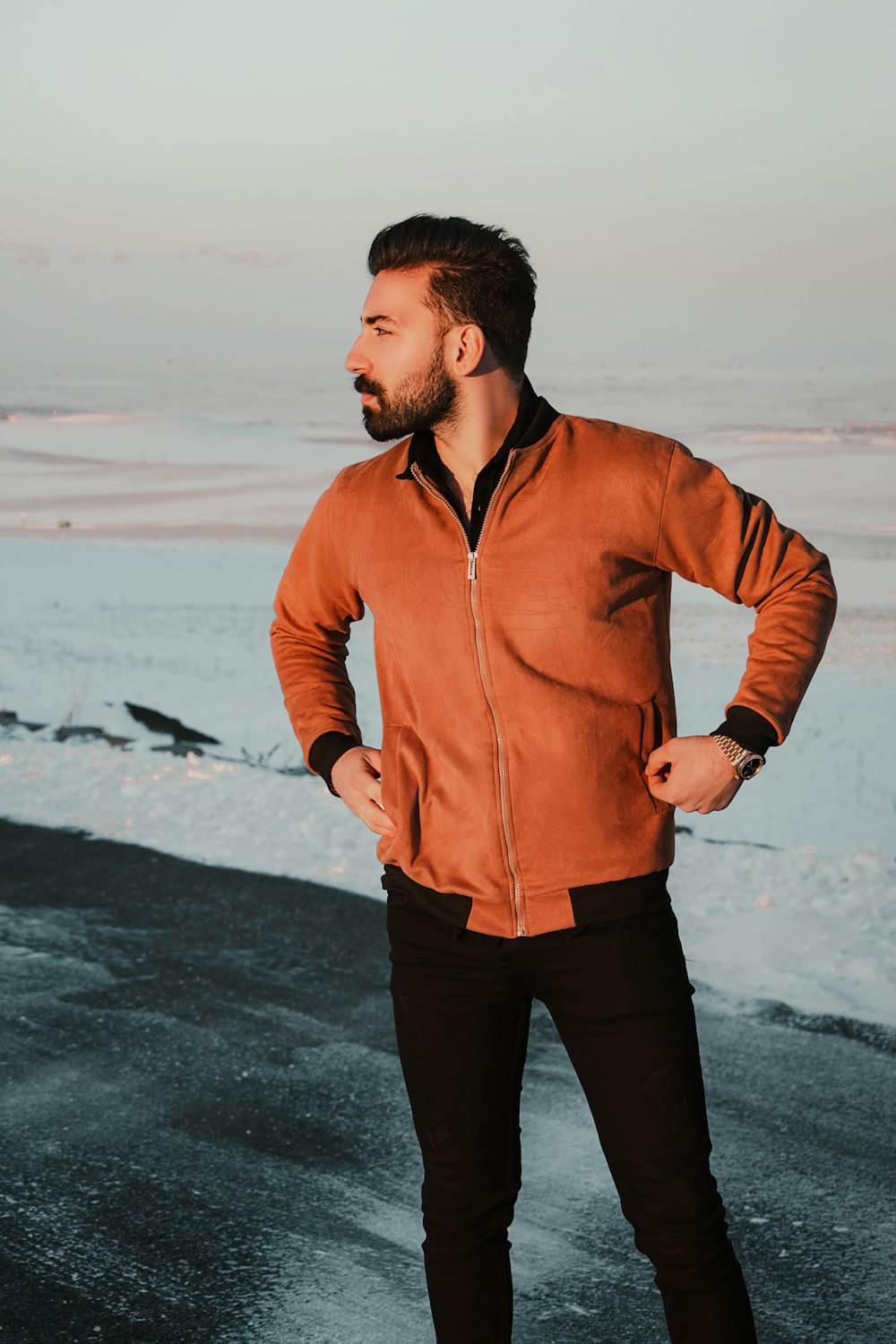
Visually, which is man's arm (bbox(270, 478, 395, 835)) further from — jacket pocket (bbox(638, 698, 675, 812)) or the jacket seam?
the jacket seam

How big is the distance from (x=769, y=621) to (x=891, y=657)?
5852mm

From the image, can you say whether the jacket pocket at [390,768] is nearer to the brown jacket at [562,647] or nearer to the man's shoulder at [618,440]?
the brown jacket at [562,647]

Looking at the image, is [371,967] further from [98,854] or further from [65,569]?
[65,569]

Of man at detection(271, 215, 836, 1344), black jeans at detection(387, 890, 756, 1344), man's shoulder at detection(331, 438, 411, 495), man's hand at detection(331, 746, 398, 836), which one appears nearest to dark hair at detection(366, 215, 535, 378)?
man at detection(271, 215, 836, 1344)

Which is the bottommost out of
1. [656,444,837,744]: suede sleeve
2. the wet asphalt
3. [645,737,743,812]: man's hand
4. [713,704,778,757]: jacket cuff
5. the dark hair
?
the wet asphalt

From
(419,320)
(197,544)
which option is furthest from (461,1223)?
(197,544)

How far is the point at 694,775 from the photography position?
2.12m

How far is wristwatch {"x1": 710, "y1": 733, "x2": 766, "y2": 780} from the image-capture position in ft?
6.99

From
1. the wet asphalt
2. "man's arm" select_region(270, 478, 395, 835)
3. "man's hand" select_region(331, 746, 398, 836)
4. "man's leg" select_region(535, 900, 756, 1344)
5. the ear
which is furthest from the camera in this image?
the wet asphalt

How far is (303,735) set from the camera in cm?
261

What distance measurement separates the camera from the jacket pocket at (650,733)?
7.21 feet

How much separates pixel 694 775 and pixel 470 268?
0.88 metres

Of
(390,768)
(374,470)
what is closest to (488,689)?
(390,768)

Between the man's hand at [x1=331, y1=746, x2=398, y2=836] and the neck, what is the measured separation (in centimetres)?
53
